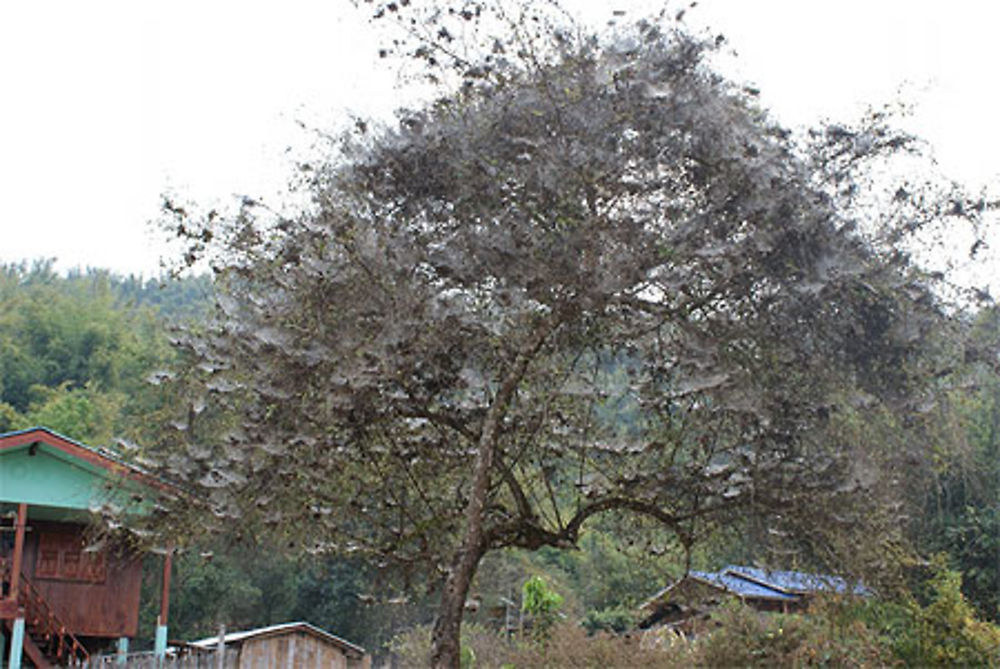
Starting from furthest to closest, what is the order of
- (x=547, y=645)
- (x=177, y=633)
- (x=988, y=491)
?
1. (x=177, y=633)
2. (x=988, y=491)
3. (x=547, y=645)

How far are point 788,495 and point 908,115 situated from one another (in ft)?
11.7

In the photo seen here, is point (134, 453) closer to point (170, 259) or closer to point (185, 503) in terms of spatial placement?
point (185, 503)

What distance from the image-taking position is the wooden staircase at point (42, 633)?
1497cm

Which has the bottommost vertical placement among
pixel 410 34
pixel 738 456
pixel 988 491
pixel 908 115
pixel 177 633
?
pixel 177 633

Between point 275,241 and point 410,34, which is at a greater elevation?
point 410,34

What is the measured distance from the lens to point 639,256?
851 centimetres

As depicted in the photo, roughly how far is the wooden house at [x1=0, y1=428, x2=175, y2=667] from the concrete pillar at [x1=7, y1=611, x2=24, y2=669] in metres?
0.01

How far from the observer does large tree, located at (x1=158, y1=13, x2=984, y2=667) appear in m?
8.48

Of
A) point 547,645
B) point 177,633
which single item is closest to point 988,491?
point 547,645

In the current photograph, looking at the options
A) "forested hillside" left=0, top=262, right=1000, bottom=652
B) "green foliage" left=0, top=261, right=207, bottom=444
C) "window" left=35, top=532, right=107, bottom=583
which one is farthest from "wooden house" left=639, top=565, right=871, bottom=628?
"green foliage" left=0, top=261, right=207, bottom=444

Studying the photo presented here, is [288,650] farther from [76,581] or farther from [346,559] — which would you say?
[76,581]

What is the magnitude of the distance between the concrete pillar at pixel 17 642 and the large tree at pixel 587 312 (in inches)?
253

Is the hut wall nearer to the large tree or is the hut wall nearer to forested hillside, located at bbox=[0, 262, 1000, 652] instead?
forested hillside, located at bbox=[0, 262, 1000, 652]

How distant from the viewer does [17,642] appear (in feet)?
46.1
